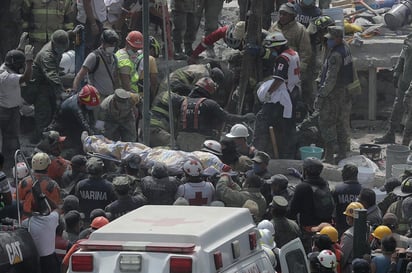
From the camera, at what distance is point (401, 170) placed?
694 inches

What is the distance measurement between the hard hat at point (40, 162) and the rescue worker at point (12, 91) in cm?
274

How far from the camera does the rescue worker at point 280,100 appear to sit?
1850cm

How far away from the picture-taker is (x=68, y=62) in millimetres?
20266

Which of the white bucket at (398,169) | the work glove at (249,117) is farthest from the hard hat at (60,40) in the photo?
the white bucket at (398,169)

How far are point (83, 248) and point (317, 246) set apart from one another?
3.61m

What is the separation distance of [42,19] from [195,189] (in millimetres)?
6621

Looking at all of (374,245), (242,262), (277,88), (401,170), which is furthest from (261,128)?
(242,262)

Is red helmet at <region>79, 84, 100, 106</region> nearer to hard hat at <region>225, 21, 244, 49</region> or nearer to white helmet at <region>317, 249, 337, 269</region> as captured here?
hard hat at <region>225, 21, 244, 49</region>

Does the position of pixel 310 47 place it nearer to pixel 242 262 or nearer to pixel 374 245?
pixel 374 245

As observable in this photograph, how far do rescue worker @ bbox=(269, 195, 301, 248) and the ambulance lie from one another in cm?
293

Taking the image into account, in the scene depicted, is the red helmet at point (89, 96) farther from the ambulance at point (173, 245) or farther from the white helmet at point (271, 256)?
the ambulance at point (173, 245)

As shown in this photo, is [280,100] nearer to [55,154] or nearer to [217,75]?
[217,75]

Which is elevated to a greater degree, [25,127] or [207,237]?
[207,237]

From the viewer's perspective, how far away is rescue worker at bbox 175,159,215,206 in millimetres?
14742
